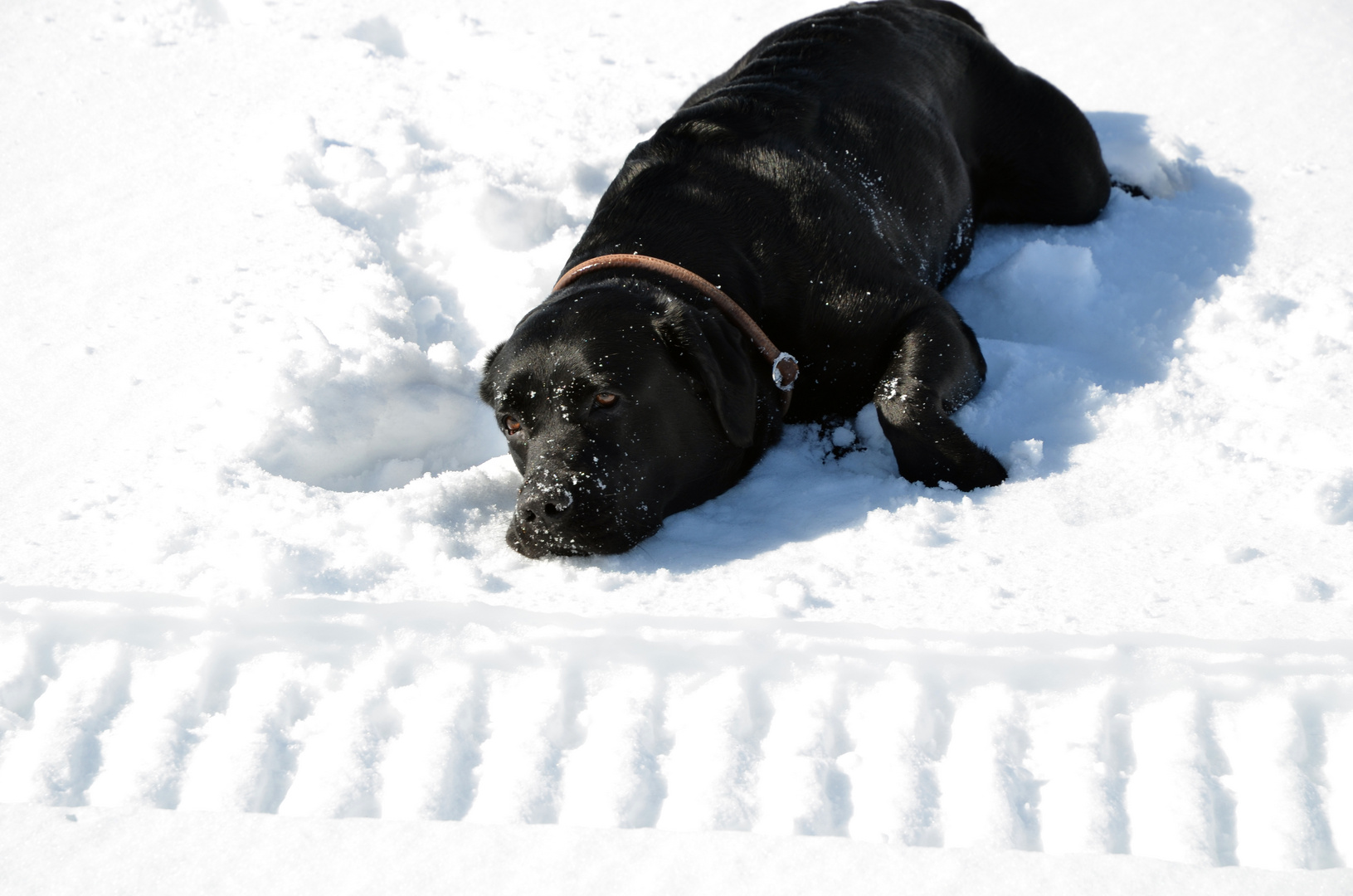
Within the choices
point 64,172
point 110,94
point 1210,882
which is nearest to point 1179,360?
point 1210,882

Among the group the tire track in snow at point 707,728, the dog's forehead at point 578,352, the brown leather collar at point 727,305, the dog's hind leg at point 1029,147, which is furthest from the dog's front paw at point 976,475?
the dog's hind leg at point 1029,147

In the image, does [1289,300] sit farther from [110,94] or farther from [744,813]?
[110,94]

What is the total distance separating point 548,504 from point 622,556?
0.84 feet

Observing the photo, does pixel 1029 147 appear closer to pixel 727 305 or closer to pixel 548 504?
pixel 727 305

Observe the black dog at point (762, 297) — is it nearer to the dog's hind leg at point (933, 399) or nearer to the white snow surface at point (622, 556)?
the dog's hind leg at point (933, 399)

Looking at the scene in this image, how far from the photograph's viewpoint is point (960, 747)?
2.08 m

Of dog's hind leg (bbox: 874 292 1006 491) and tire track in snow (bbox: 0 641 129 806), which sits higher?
dog's hind leg (bbox: 874 292 1006 491)

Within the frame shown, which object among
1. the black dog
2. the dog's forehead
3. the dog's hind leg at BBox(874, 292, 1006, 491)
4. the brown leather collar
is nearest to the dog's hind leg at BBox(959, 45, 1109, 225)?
the black dog

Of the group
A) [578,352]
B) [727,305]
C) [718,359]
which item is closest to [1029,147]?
[727,305]

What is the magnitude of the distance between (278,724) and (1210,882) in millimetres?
1708

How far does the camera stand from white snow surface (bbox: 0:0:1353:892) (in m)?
2.00

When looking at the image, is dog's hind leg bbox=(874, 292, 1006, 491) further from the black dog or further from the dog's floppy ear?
the dog's floppy ear

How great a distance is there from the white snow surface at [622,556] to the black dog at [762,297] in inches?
5.3

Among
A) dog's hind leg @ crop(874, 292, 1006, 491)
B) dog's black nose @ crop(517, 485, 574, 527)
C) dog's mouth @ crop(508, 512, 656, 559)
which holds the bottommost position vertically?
dog's mouth @ crop(508, 512, 656, 559)
